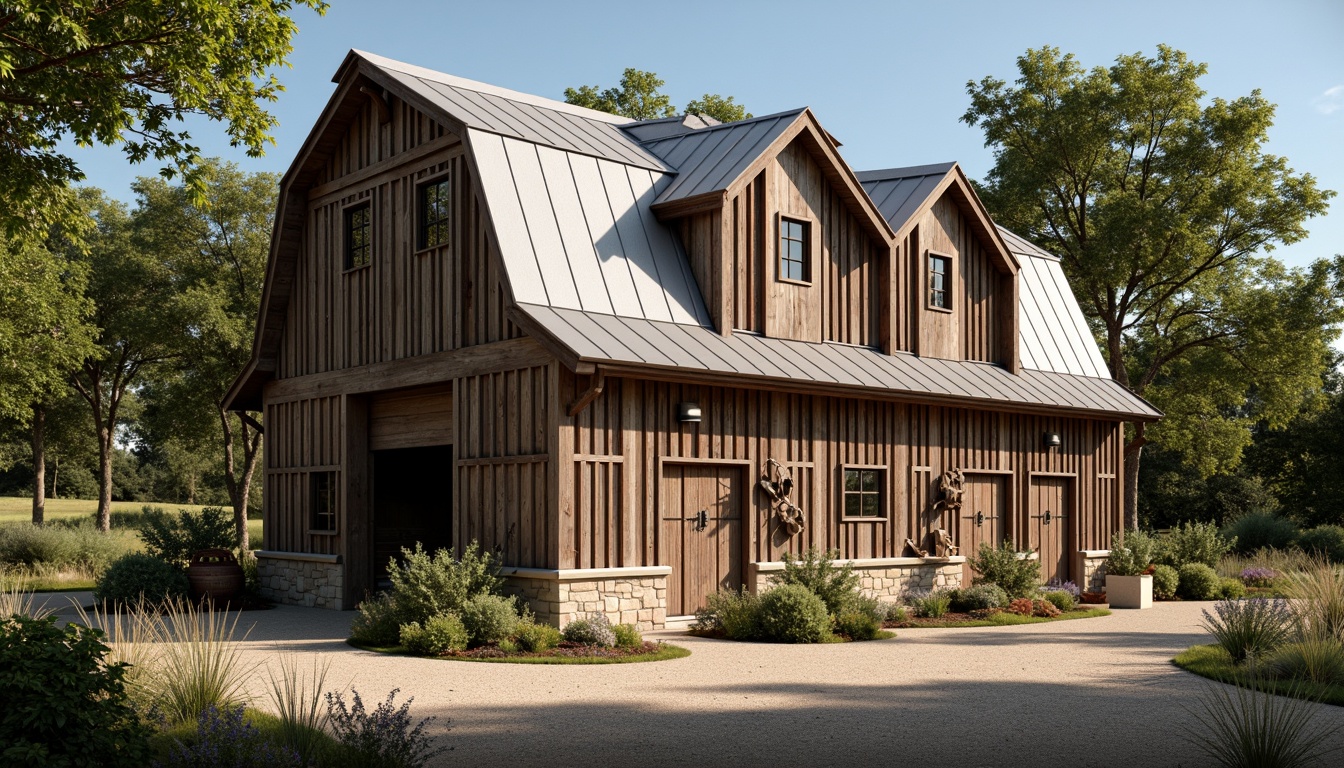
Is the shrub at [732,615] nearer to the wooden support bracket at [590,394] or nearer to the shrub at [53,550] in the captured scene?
the wooden support bracket at [590,394]

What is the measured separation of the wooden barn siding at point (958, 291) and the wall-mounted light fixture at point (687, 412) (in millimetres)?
5888

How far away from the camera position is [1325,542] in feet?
102

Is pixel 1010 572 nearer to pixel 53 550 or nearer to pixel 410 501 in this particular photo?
pixel 410 501

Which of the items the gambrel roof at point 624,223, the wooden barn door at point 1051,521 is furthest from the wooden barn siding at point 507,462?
the wooden barn door at point 1051,521

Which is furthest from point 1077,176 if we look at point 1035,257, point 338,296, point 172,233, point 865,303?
point 172,233

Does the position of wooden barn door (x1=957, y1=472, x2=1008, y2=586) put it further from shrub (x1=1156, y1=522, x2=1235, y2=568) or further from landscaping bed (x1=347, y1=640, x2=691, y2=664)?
landscaping bed (x1=347, y1=640, x2=691, y2=664)

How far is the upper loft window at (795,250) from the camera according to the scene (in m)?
18.5

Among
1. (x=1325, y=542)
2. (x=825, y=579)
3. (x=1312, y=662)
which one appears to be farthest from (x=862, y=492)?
(x=1325, y=542)

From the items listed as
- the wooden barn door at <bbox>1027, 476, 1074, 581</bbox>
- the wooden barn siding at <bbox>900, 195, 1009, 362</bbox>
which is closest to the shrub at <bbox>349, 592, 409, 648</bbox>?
the wooden barn siding at <bbox>900, 195, 1009, 362</bbox>

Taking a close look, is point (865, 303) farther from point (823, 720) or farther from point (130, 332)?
point (130, 332)

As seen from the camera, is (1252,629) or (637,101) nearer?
(1252,629)

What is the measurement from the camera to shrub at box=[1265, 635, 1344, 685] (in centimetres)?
1129

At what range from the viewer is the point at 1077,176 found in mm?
34719

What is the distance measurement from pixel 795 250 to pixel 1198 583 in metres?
10.4
